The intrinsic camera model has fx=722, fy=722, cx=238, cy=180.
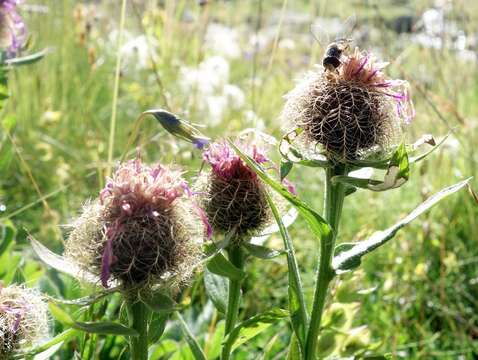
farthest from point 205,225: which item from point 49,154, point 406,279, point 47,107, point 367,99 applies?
point 47,107

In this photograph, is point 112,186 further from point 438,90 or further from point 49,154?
point 438,90

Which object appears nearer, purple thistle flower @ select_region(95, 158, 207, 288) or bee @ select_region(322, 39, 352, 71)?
purple thistle flower @ select_region(95, 158, 207, 288)

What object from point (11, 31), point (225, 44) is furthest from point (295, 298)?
point (225, 44)

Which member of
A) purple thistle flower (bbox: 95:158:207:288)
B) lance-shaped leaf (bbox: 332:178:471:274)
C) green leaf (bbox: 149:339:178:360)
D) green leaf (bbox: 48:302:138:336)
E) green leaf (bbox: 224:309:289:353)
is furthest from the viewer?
green leaf (bbox: 149:339:178:360)

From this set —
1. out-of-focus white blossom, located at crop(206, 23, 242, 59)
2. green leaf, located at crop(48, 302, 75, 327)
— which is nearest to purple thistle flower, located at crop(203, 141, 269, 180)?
green leaf, located at crop(48, 302, 75, 327)

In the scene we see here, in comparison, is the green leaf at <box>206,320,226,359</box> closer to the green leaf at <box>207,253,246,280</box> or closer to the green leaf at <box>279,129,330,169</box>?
the green leaf at <box>207,253,246,280</box>

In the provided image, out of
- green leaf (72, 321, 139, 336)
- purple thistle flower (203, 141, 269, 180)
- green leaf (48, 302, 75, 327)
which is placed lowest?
green leaf (72, 321, 139, 336)

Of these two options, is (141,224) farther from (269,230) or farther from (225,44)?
(225,44)

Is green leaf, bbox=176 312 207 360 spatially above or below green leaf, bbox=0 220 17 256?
above

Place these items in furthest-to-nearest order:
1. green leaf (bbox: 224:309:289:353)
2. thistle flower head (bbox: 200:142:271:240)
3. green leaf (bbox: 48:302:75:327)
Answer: thistle flower head (bbox: 200:142:271:240)
green leaf (bbox: 224:309:289:353)
green leaf (bbox: 48:302:75:327)
